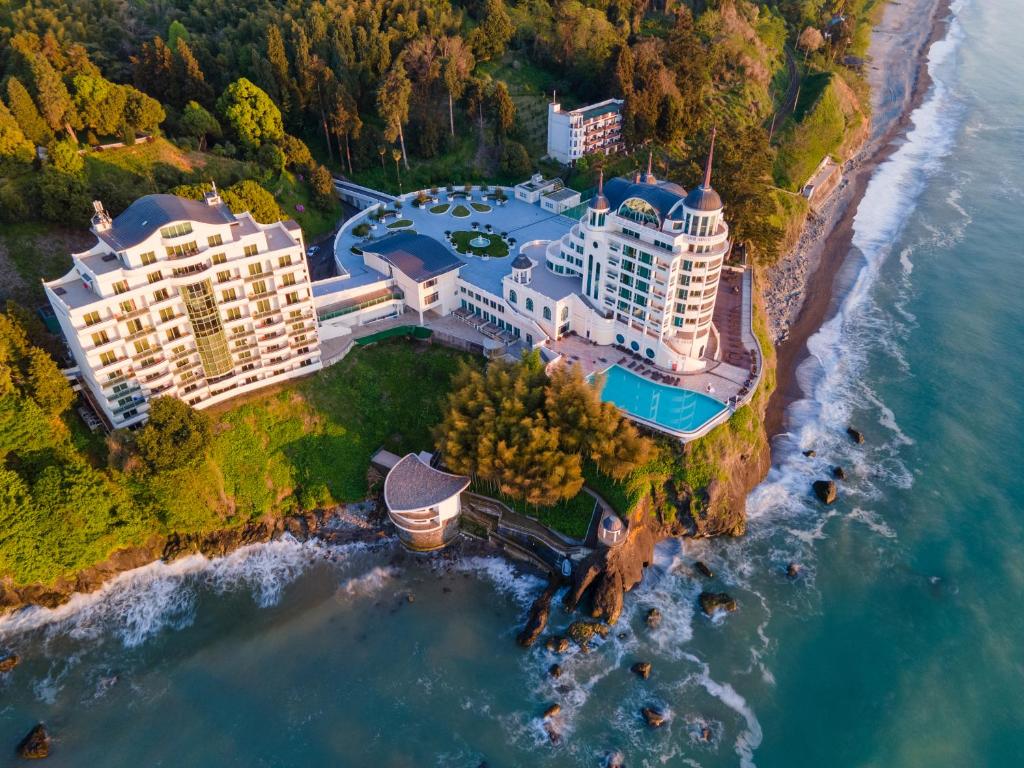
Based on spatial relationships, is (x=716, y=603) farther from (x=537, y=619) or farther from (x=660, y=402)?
(x=660, y=402)

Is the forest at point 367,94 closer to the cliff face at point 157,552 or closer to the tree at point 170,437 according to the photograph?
the tree at point 170,437

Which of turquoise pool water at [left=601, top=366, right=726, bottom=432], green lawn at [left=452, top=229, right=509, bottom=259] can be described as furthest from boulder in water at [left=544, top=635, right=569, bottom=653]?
green lawn at [left=452, top=229, right=509, bottom=259]

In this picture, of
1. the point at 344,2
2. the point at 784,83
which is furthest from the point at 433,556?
the point at 784,83

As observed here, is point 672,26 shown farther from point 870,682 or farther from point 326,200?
point 870,682

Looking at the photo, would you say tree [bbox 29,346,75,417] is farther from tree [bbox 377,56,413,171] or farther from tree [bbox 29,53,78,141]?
tree [bbox 377,56,413,171]

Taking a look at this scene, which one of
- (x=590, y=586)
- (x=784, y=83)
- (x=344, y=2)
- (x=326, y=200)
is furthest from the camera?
(x=784, y=83)

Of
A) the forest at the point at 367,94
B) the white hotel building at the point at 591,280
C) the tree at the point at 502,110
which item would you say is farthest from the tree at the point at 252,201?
the tree at the point at 502,110
